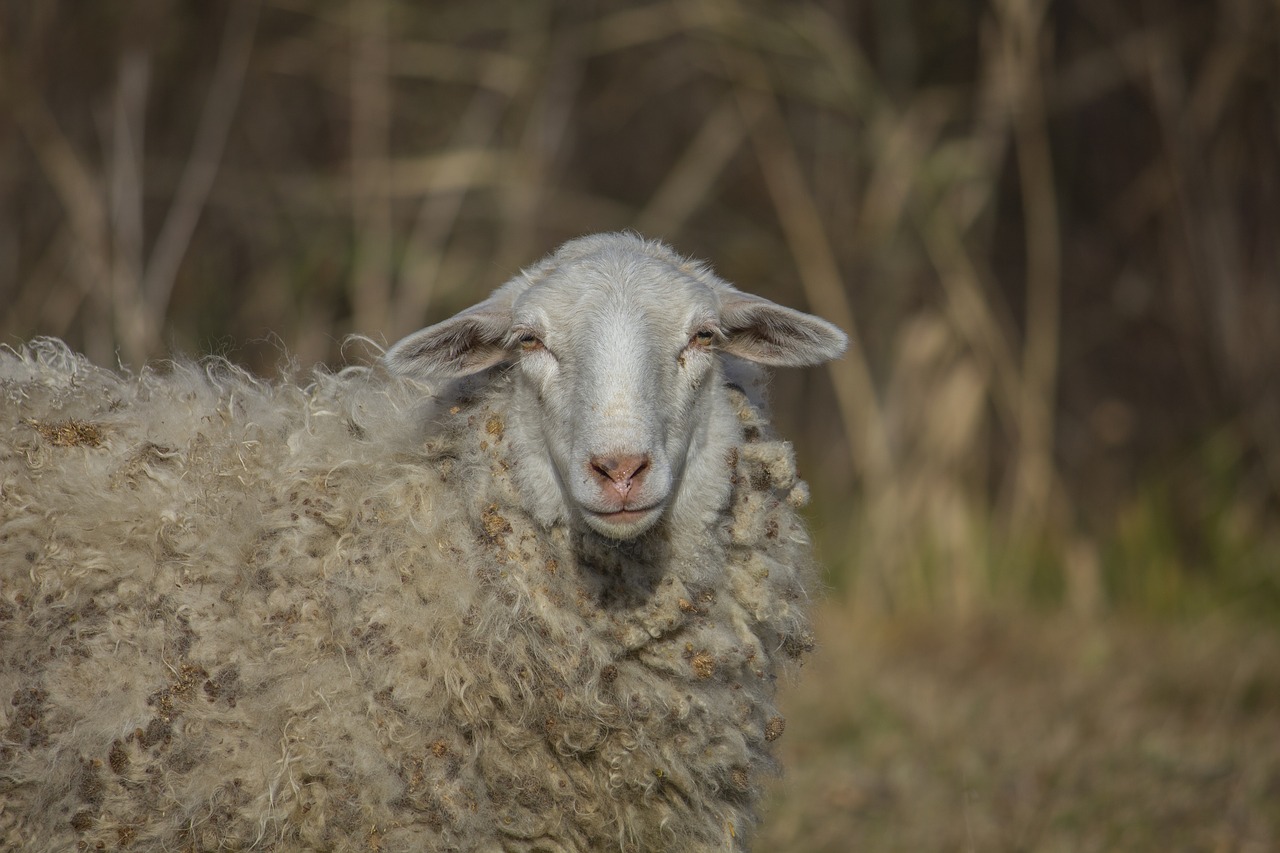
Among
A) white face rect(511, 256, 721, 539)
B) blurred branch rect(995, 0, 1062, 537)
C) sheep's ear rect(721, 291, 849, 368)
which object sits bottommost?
white face rect(511, 256, 721, 539)

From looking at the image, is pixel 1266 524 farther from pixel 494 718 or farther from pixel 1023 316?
pixel 494 718

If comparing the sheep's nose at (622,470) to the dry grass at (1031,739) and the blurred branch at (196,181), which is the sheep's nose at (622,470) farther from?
the blurred branch at (196,181)

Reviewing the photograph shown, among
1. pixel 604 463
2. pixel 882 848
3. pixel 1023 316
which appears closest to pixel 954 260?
pixel 1023 316

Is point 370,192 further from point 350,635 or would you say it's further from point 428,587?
point 350,635

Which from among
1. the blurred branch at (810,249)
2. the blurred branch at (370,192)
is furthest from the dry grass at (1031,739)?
the blurred branch at (370,192)

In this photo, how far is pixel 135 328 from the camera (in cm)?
526

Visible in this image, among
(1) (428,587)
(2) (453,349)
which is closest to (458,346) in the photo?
(2) (453,349)

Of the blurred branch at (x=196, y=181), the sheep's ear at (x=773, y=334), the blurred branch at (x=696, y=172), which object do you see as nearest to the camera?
the sheep's ear at (x=773, y=334)

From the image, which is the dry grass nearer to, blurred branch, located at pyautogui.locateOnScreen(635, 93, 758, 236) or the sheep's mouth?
the sheep's mouth

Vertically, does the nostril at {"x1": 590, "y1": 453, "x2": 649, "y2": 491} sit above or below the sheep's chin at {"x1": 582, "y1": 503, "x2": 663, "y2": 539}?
above

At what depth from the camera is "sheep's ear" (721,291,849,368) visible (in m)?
2.90

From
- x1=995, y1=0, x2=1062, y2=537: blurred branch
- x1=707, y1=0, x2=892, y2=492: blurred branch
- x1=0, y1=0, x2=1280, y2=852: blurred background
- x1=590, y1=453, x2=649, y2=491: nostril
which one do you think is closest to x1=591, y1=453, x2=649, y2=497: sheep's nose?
x1=590, y1=453, x2=649, y2=491: nostril

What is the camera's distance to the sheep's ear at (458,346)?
273 cm

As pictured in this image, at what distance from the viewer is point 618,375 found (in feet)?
8.27
